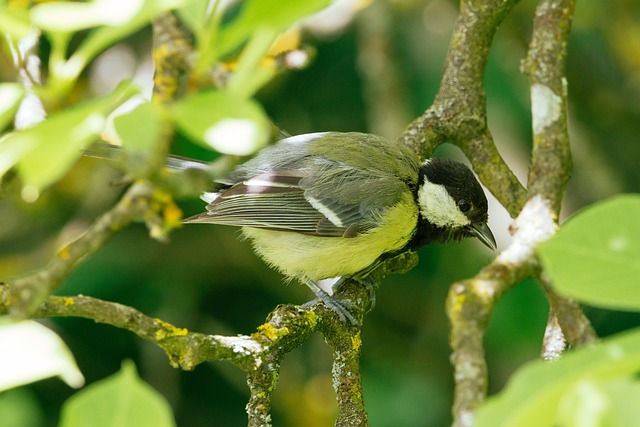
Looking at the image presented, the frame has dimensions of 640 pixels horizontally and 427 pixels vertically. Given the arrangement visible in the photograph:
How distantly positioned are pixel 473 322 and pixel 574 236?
389mm

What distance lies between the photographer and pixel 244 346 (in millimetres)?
1645

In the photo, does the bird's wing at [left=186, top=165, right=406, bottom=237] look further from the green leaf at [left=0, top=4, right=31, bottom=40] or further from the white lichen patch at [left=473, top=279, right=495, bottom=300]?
the green leaf at [left=0, top=4, right=31, bottom=40]

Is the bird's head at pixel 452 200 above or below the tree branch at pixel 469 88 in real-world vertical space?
below

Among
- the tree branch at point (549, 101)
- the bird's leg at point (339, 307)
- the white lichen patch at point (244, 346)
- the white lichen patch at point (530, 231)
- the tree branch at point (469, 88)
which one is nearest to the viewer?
the white lichen patch at point (530, 231)

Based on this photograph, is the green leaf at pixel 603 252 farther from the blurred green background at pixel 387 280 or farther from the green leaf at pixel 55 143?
the blurred green background at pixel 387 280

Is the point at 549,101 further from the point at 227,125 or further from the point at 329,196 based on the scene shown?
the point at 227,125

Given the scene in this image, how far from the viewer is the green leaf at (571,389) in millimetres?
579

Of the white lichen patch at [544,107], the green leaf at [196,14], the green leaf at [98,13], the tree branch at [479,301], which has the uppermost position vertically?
the green leaf at [98,13]

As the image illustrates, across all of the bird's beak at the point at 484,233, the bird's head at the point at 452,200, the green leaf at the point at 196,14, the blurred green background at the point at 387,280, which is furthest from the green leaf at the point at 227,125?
the blurred green background at the point at 387,280

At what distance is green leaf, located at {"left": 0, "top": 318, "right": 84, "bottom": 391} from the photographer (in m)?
0.74

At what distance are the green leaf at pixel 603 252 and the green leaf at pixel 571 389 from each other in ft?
0.29

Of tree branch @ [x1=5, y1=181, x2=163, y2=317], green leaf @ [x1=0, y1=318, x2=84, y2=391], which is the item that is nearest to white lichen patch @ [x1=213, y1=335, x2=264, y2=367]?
tree branch @ [x1=5, y1=181, x2=163, y2=317]

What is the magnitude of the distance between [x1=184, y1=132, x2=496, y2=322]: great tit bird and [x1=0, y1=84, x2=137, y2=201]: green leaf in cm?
196

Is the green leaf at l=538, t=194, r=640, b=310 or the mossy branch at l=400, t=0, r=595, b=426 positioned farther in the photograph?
the mossy branch at l=400, t=0, r=595, b=426
